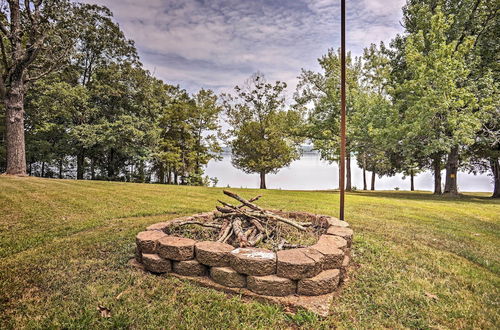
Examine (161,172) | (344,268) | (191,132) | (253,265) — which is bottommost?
(344,268)

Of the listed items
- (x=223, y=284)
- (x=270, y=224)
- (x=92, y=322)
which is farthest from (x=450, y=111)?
(x=92, y=322)

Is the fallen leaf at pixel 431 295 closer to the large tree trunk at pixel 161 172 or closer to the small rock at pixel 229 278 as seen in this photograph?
the small rock at pixel 229 278

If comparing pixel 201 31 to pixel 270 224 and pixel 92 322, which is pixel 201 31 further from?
pixel 92 322

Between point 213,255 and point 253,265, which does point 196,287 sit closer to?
point 213,255

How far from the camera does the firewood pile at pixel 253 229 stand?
341 cm

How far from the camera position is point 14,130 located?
1059 cm

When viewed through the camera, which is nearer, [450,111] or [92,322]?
[92,322]

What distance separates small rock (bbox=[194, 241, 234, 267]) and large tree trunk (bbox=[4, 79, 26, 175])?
1242 centimetres

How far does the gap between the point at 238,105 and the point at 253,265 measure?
19.5 metres

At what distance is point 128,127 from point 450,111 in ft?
60.6

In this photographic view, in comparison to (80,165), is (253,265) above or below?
below

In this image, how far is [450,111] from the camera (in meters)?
12.6

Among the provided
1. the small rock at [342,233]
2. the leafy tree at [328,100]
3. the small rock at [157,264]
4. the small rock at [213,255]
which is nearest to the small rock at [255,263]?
the small rock at [213,255]

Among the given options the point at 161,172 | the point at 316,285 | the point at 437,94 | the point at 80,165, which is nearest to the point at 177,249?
the point at 316,285
